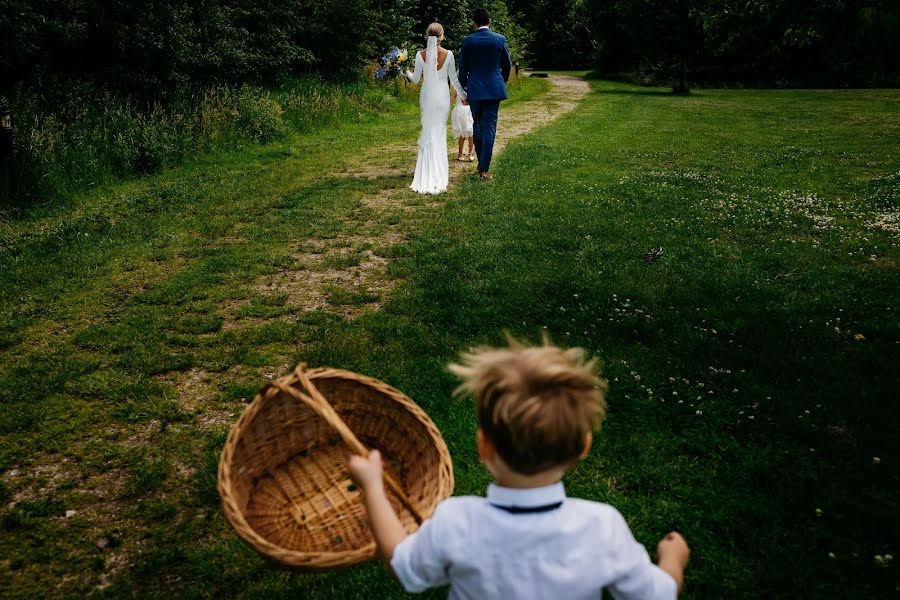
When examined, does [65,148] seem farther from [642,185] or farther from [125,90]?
[642,185]

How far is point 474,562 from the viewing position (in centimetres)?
149

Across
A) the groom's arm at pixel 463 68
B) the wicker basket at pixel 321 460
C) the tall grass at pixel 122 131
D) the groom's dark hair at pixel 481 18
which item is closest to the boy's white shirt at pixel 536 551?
the wicker basket at pixel 321 460

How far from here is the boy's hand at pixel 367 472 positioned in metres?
1.84

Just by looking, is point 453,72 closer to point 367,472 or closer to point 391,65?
point 367,472

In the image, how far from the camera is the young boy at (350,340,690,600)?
146 cm

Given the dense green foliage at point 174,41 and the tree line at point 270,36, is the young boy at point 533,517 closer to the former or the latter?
the tree line at point 270,36

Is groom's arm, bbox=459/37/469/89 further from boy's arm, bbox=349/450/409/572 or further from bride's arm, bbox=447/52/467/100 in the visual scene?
boy's arm, bbox=349/450/409/572

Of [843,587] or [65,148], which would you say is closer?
[843,587]

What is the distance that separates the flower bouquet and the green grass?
1349 cm

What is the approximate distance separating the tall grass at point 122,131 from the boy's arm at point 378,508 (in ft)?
27.1

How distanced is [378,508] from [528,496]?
0.55 m

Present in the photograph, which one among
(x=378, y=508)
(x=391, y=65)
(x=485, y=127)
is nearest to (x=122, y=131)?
(x=485, y=127)

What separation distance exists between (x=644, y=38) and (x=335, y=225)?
3300 centimetres

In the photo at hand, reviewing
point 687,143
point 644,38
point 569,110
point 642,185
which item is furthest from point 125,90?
point 644,38
